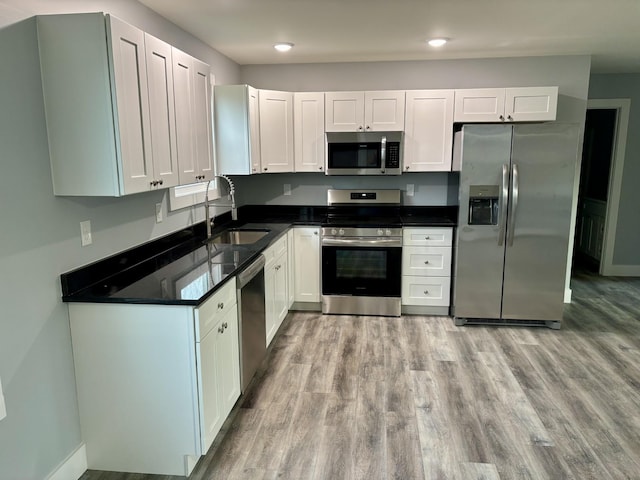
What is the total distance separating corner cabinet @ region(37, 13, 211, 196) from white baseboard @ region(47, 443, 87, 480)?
1.26 metres

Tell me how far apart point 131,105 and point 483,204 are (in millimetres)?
3035

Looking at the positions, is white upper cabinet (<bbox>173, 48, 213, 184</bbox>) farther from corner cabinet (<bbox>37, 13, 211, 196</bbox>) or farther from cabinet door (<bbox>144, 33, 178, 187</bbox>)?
corner cabinet (<bbox>37, 13, 211, 196</bbox>)

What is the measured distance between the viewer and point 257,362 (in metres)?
3.13

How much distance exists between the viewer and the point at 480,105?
4.26m

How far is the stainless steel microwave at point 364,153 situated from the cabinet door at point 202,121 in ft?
5.10

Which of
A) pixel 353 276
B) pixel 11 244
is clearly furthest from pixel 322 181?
pixel 11 244

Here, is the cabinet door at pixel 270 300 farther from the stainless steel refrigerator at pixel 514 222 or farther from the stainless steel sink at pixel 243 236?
the stainless steel refrigerator at pixel 514 222

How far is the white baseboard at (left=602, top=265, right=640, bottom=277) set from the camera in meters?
5.88

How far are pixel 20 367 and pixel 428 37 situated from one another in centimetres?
348

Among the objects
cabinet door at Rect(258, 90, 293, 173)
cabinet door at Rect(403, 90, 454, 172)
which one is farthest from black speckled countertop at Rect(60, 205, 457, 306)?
cabinet door at Rect(403, 90, 454, 172)

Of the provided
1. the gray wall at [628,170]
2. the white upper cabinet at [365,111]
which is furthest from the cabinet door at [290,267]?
the gray wall at [628,170]

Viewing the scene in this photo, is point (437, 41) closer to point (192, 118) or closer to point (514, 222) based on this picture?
point (514, 222)

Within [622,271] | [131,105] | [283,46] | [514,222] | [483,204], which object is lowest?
[622,271]

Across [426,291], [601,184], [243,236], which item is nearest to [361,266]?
[426,291]
